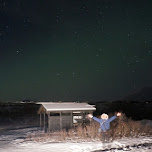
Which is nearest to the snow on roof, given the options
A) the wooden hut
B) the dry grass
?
the wooden hut

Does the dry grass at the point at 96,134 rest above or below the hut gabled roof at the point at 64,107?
below

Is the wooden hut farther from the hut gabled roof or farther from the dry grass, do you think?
the dry grass

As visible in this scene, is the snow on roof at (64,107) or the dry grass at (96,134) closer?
the dry grass at (96,134)

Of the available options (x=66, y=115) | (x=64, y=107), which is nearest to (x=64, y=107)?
(x=64, y=107)

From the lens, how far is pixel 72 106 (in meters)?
22.3

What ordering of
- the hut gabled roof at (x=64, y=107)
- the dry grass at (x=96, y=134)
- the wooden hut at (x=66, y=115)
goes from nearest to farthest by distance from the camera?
the dry grass at (x=96, y=134)
the hut gabled roof at (x=64, y=107)
the wooden hut at (x=66, y=115)

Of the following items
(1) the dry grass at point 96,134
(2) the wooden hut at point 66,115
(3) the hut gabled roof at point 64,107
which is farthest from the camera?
(2) the wooden hut at point 66,115

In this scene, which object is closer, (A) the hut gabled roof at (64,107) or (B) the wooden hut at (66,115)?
(A) the hut gabled roof at (64,107)

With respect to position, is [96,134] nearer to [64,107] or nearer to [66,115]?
[64,107]

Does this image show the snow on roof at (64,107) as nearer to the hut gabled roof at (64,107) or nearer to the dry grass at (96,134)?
the hut gabled roof at (64,107)

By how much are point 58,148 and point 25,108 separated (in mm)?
43248

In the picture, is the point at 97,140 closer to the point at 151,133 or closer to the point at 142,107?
the point at 151,133

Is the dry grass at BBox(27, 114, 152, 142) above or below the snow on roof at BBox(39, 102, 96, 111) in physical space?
below

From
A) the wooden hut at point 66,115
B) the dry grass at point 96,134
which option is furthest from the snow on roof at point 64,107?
the dry grass at point 96,134
